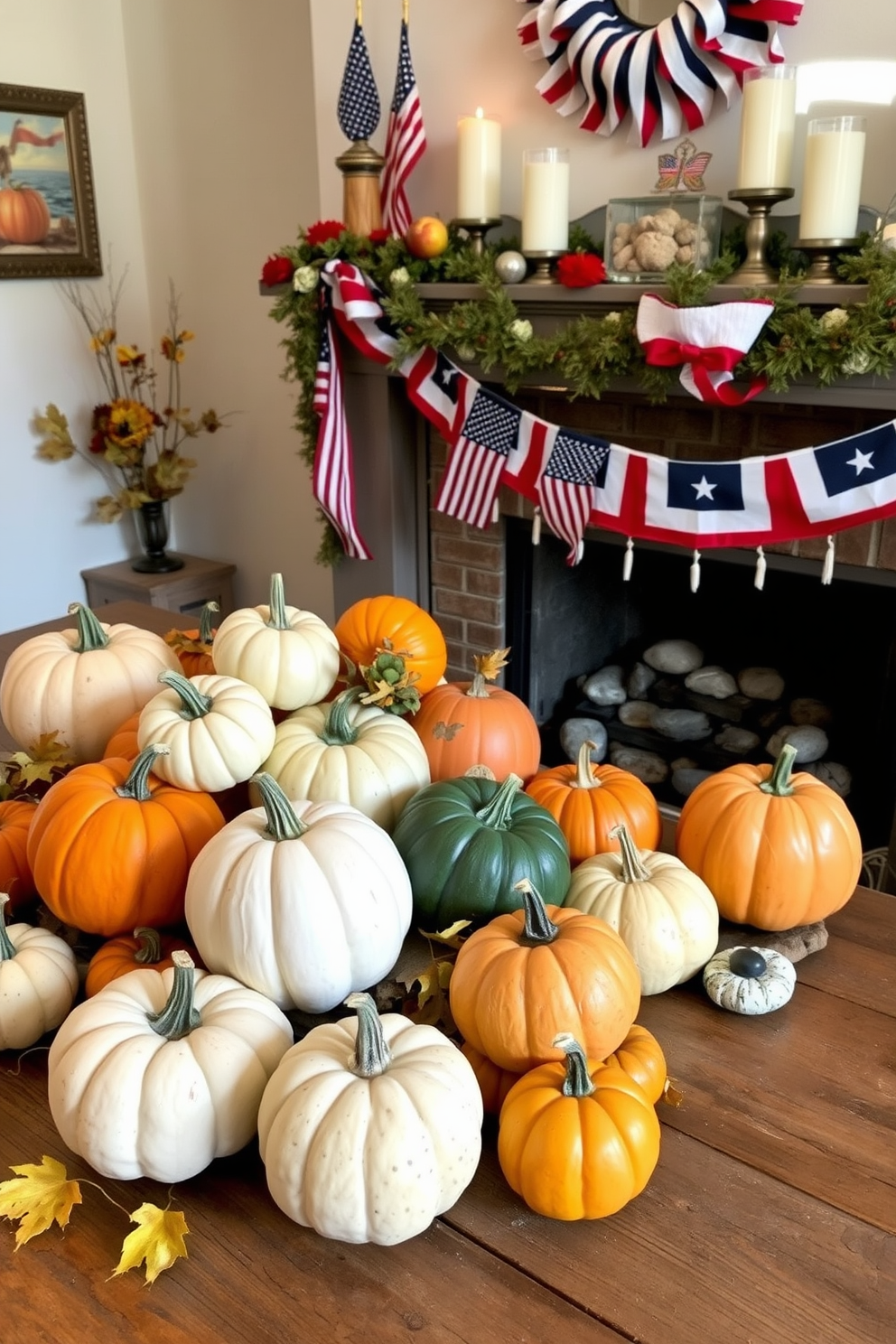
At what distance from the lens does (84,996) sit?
1064 millimetres

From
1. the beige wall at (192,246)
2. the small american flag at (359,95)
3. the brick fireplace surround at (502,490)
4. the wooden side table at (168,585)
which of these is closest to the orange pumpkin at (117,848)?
the brick fireplace surround at (502,490)

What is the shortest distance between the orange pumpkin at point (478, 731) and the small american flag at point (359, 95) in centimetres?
161

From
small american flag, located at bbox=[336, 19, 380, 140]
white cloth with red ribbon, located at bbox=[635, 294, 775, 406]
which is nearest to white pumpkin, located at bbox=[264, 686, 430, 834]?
white cloth with red ribbon, located at bbox=[635, 294, 775, 406]

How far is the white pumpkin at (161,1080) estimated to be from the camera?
2.67ft

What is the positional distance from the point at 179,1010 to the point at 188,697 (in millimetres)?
342

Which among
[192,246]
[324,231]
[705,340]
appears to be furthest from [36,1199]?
[192,246]

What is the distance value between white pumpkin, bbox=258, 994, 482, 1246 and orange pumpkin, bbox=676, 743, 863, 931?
45 centimetres

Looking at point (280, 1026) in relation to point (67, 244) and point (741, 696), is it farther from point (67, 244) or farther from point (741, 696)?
point (67, 244)

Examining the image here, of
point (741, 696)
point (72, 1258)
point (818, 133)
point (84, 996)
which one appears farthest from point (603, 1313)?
point (741, 696)

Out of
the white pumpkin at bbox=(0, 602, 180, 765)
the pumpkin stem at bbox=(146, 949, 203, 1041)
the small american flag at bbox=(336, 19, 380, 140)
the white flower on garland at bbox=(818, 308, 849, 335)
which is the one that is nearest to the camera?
the pumpkin stem at bbox=(146, 949, 203, 1041)

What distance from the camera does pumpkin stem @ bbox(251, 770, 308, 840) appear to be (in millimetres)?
962

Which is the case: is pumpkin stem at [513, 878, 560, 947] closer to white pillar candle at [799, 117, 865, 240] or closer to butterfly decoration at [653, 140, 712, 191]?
white pillar candle at [799, 117, 865, 240]

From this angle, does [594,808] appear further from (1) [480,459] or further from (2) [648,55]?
(2) [648,55]

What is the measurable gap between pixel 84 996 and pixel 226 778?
0.84ft
